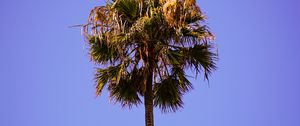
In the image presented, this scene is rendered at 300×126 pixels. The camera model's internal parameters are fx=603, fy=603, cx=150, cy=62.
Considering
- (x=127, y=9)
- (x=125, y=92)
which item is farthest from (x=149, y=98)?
(x=127, y=9)

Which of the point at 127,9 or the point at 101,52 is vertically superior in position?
the point at 127,9

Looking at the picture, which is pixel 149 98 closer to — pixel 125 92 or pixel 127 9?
pixel 125 92

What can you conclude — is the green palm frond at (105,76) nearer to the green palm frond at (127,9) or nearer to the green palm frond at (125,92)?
the green palm frond at (125,92)

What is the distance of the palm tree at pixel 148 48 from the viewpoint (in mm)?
13977

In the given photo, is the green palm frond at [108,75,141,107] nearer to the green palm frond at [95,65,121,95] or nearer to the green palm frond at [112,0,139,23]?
the green palm frond at [95,65,121,95]

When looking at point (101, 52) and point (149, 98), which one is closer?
point (149, 98)

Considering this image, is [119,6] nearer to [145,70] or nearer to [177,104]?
[145,70]

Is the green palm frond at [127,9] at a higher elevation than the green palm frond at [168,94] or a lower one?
higher

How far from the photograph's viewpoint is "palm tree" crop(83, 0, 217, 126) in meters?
14.0

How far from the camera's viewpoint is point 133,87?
14.5 meters

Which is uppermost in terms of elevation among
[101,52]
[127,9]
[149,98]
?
[127,9]

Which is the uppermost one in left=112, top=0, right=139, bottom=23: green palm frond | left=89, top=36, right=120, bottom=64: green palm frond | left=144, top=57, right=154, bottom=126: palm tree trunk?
left=112, top=0, right=139, bottom=23: green palm frond

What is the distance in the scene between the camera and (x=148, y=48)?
46.2 feet

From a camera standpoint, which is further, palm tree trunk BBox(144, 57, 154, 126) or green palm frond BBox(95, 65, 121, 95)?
green palm frond BBox(95, 65, 121, 95)
